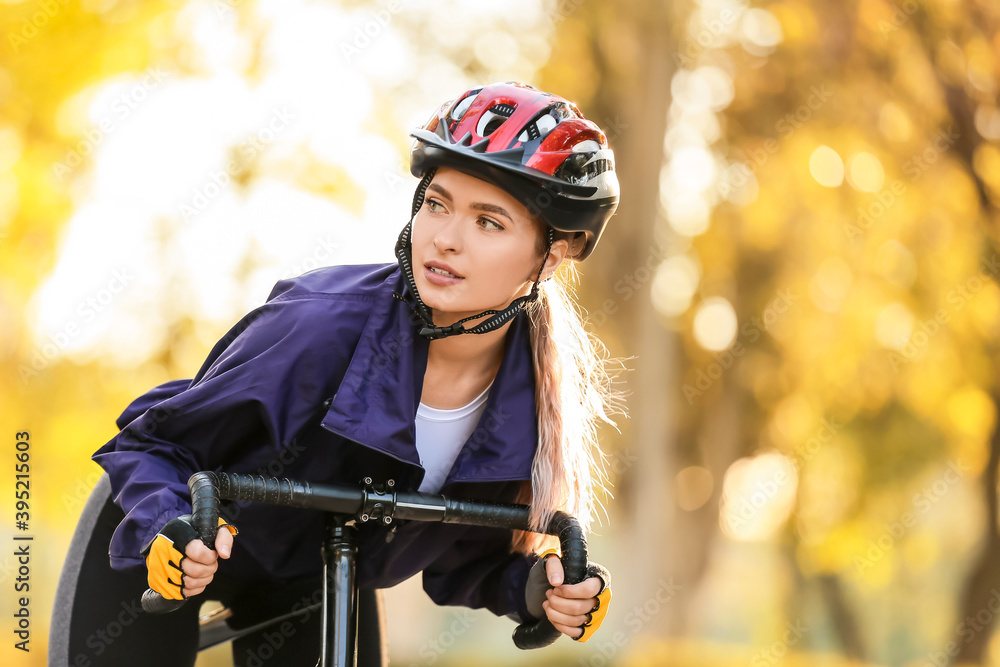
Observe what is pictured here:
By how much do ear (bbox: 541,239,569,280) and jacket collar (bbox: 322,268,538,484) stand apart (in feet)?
0.65

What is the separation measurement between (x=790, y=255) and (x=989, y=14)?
16.7 feet

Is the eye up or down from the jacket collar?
up

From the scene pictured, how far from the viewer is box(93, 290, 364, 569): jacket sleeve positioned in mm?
2089

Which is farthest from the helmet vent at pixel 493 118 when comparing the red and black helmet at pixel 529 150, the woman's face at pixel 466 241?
the woman's face at pixel 466 241

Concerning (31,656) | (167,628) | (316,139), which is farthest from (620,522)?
(167,628)

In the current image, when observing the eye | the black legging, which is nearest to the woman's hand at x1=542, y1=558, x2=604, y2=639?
the eye

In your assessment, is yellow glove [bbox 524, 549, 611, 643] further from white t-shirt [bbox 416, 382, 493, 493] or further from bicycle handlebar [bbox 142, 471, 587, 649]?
white t-shirt [bbox 416, 382, 493, 493]

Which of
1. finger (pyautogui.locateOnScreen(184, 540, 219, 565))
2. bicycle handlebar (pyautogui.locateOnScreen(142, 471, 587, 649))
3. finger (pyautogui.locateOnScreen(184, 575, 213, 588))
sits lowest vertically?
finger (pyautogui.locateOnScreen(184, 575, 213, 588))

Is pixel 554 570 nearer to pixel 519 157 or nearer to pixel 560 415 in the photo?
pixel 560 415

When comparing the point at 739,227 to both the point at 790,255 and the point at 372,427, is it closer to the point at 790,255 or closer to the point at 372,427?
the point at 790,255

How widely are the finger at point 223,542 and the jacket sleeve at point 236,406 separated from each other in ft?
0.58

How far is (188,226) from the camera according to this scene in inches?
384

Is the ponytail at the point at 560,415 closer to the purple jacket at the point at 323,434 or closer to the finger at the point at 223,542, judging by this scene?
the purple jacket at the point at 323,434

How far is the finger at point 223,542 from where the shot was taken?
6.05 feet
